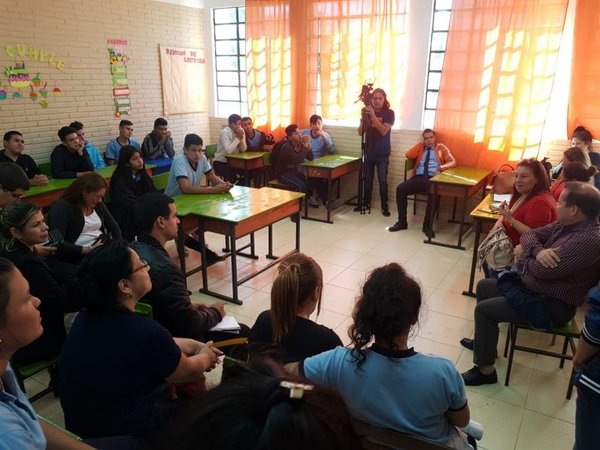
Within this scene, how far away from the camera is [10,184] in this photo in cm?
330

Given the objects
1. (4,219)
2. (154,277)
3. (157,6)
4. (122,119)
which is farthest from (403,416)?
(157,6)

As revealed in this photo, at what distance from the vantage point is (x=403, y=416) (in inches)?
52.8

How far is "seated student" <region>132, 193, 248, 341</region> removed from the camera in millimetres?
2184

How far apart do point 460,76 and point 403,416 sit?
16.6 feet

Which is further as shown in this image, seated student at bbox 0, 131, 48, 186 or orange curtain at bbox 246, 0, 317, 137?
orange curtain at bbox 246, 0, 317, 137

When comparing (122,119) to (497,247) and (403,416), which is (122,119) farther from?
(403,416)

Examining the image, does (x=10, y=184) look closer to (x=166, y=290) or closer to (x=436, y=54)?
(x=166, y=290)

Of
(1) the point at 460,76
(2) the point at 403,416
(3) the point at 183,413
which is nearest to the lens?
(3) the point at 183,413

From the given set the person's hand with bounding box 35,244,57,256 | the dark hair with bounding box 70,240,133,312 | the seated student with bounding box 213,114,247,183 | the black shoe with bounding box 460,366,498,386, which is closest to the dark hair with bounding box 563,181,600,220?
the black shoe with bounding box 460,366,498,386

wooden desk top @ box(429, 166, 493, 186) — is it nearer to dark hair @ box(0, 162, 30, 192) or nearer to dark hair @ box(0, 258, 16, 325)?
dark hair @ box(0, 162, 30, 192)

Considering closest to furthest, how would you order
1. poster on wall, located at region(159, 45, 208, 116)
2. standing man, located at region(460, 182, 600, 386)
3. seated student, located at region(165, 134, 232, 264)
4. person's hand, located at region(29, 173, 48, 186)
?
standing man, located at region(460, 182, 600, 386), seated student, located at region(165, 134, 232, 264), person's hand, located at region(29, 173, 48, 186), poster on wall, located at region(159, 45, 208, 116)

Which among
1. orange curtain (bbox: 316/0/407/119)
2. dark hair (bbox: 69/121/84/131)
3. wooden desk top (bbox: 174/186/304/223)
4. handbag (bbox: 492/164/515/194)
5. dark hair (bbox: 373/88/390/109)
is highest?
orange curtain (bbox: 316/0/407/119)

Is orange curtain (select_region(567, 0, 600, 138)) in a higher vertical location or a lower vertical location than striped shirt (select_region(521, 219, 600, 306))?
higher

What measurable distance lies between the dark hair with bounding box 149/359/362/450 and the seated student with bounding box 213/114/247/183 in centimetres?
609
